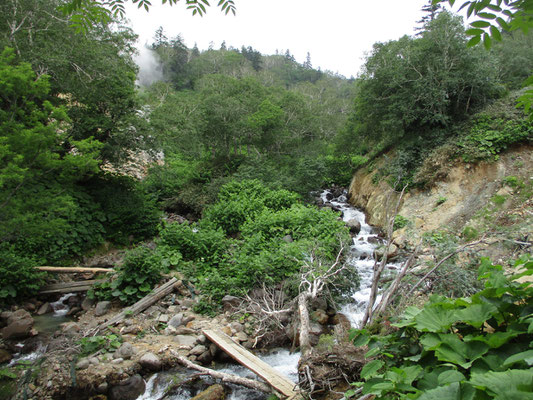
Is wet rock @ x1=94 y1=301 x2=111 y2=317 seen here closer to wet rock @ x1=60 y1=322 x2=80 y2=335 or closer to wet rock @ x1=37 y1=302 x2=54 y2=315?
wet rock @ x1=60 y1=322 x2=80 y2=335

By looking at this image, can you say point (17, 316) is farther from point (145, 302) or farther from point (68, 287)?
point (145, 302)

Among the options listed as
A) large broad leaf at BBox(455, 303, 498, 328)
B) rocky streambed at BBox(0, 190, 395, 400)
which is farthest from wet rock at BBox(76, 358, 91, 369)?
large broad leaf at BBox(455, 303, 498, 328)

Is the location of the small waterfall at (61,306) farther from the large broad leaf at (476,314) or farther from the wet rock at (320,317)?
the large broad leaf at (476,314)

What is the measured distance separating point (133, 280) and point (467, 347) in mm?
7410

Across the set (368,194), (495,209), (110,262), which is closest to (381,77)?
(368,194)

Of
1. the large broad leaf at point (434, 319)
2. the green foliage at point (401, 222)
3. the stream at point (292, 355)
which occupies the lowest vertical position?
the stream at point (292, 355)

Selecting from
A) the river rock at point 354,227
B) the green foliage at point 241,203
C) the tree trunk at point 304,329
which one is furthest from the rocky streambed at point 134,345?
the river rock at point 354,227

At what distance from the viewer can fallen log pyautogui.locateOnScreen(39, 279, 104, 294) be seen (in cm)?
791

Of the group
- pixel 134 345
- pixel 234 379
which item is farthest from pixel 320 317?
pixel 134 345

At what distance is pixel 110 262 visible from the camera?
996 cm

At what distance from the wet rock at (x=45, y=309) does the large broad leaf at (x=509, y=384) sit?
899 centimetres

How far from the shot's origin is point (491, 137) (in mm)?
11273

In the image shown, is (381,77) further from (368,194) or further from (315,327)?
(315,327)

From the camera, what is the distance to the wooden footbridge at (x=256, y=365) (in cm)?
386
